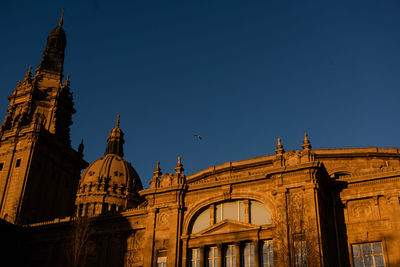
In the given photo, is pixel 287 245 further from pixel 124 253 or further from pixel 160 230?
pixel 124 253

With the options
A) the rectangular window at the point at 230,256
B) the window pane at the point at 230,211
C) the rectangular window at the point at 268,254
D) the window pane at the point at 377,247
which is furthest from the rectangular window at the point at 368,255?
the window pane at the point at 230,211

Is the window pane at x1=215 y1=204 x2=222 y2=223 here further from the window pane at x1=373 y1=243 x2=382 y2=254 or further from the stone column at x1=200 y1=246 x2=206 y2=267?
the window pane at x1=373 y1=243 x2=382 y2=254

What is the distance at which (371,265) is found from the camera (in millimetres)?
34250

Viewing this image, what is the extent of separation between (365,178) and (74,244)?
2567cm

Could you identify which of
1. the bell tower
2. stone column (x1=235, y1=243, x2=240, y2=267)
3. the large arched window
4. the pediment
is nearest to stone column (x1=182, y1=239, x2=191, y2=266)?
the large arched window

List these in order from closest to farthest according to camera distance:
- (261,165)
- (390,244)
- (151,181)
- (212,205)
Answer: (390,244) < (212,205) < (151,181) < (261,165)

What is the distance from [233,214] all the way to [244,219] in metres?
1.20

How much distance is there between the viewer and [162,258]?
3941 cm

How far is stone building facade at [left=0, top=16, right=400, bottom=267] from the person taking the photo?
114 ft

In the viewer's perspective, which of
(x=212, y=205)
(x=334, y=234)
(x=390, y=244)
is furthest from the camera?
(x=212, y=205)

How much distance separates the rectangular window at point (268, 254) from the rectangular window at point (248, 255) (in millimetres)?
947

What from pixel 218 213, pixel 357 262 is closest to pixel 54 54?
pixel 218 213

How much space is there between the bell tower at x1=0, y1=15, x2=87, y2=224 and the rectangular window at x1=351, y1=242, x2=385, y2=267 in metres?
38.0

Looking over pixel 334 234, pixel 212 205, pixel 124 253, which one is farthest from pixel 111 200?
pixel 334 234
